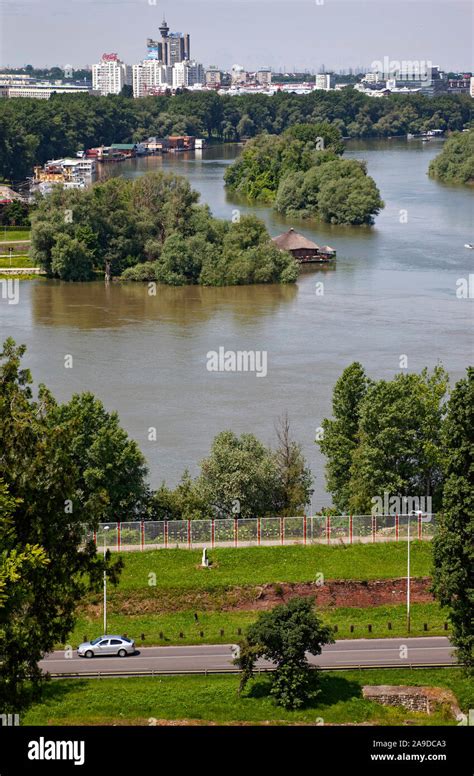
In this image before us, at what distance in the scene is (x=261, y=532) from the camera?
47.2 feet

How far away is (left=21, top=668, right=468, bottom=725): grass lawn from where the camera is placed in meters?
10.4

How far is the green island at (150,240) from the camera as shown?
103 ft

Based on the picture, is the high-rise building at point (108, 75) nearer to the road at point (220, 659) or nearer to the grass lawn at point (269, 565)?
the grass lawn at point (269, 565)

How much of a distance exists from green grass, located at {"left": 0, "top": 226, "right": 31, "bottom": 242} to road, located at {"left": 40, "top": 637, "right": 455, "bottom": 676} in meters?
27.0

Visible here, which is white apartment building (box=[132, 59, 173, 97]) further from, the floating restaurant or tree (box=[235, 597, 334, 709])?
tree (box=[235, 597, 334, 709])

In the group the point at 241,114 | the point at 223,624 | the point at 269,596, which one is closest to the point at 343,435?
the point at 269,596

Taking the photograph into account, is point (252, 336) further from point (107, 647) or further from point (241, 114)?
point (241, 114)

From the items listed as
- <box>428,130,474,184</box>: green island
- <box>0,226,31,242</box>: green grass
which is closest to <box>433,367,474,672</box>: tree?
<box>0,226,31,242</box>: green grass

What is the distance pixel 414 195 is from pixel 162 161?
67.4ft

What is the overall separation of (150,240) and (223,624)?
70.5 feet

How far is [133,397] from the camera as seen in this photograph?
20.9 metres
